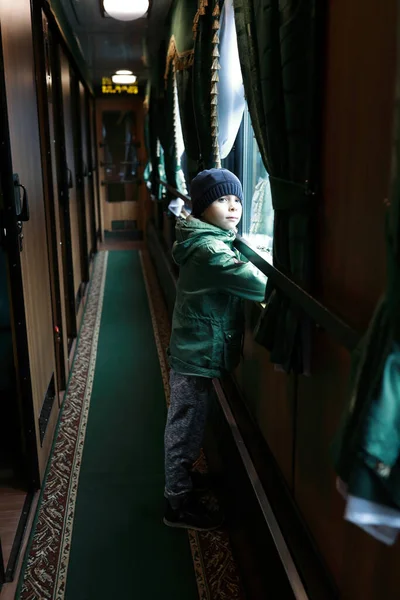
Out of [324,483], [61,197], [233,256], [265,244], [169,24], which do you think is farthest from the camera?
[169,24]

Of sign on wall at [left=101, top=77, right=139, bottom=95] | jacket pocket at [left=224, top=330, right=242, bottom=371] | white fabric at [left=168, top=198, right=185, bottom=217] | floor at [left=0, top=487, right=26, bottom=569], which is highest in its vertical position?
sign on wall at [left=101, top=77, right=139, bottom=95]

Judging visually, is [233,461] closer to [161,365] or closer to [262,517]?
[262,517]

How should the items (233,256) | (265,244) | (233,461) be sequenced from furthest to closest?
(265,244)
(233,461)
(233,256)

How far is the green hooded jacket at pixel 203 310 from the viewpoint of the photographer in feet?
6.50

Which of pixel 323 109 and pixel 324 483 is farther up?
pixel 323 109

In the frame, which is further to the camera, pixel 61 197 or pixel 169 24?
pixel 169 24

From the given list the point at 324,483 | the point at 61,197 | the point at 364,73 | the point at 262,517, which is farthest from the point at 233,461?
the point at 61,197

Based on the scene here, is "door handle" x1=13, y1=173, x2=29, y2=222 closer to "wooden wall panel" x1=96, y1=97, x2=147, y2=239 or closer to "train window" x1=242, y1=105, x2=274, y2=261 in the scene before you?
"train window" x1=242, y1=105, x2=274, y2=261

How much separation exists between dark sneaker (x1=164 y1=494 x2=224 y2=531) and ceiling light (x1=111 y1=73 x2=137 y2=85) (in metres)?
7.12

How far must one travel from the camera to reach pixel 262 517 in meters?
1.74

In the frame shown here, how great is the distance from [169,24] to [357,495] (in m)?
4.83

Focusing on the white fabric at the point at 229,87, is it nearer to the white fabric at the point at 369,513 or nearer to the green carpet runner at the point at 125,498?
the green carpet runner at the point at 125,498

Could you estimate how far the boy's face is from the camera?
206 cm

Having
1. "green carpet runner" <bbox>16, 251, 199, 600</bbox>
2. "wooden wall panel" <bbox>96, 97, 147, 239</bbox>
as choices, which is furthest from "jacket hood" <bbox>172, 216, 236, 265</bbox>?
"wooden wall panel" <bbox>96, 97, 147, 239</bbox>
